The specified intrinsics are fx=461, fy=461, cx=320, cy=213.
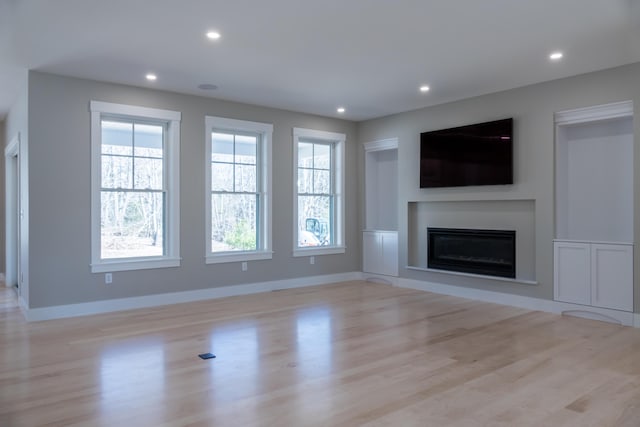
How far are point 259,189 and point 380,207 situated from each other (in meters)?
2.20

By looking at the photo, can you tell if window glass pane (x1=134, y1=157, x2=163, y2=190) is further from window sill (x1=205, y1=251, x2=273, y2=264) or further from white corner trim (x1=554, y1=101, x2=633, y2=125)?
white corner trim (x1=554, y1=101, x2=633, y2=125)

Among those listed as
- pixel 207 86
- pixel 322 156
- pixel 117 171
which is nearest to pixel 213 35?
pixel 207 86

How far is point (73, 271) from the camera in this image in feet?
17.2

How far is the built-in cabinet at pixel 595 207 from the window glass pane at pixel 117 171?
17.0 feet

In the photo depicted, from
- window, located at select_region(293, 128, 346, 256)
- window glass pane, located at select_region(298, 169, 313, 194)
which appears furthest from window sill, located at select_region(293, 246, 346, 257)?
window glass pane, located at select_region(298, 169, 313, 194)

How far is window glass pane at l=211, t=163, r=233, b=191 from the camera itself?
6.41 metres

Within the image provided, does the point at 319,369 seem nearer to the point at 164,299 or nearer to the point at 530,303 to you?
the point at 164,299

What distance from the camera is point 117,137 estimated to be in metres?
5.64

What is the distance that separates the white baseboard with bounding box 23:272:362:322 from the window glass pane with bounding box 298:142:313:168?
1.82m

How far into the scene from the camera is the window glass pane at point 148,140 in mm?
5781

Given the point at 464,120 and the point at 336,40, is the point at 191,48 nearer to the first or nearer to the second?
the point at 336,40

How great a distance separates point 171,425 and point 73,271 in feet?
11.2

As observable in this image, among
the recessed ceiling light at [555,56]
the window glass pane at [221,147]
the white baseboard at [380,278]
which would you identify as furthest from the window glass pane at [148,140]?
the recessed ceiling light at [555,56]

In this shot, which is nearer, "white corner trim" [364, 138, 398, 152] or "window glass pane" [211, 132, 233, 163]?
"window glass pane" [211, 132, 233, 163]
